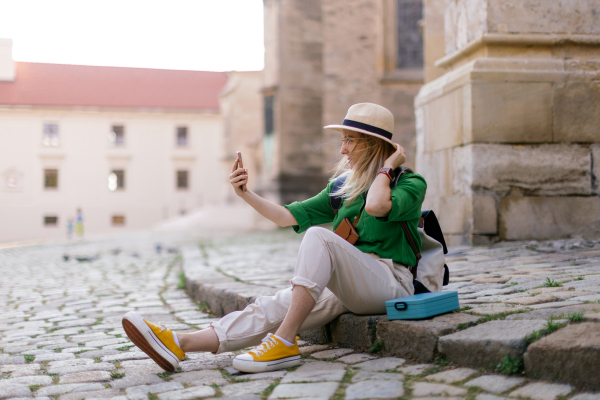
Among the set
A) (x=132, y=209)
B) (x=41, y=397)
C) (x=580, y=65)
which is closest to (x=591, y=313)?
(x=41, y=397)

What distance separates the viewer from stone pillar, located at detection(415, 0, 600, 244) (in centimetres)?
588

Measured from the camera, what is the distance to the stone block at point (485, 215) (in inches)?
233

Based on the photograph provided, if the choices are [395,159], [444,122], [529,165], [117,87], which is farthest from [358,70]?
[117,87]

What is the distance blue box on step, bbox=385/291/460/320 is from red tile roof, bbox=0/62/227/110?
1454 inches

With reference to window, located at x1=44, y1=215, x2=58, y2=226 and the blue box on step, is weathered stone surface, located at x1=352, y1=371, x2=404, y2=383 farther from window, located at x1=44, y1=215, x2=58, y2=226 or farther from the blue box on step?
window, located at x1=44, y1=215, x2=58, y2=226

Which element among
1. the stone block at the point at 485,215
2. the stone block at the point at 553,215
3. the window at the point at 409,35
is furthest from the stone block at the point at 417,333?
the window at the point at 409,35

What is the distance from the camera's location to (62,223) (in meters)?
39.0

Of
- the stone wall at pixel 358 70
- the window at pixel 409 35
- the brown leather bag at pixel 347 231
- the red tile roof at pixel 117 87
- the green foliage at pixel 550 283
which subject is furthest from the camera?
the red tile roof at pixel 117 87

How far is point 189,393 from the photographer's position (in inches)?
104

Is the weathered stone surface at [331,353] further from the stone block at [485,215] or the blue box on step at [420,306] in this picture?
the stone block at [485,215]

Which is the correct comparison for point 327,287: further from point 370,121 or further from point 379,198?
point 370,121

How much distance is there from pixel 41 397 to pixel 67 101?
39.7 meters

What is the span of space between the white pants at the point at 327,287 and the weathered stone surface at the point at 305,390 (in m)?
0.45

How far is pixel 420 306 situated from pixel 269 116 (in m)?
13.9
